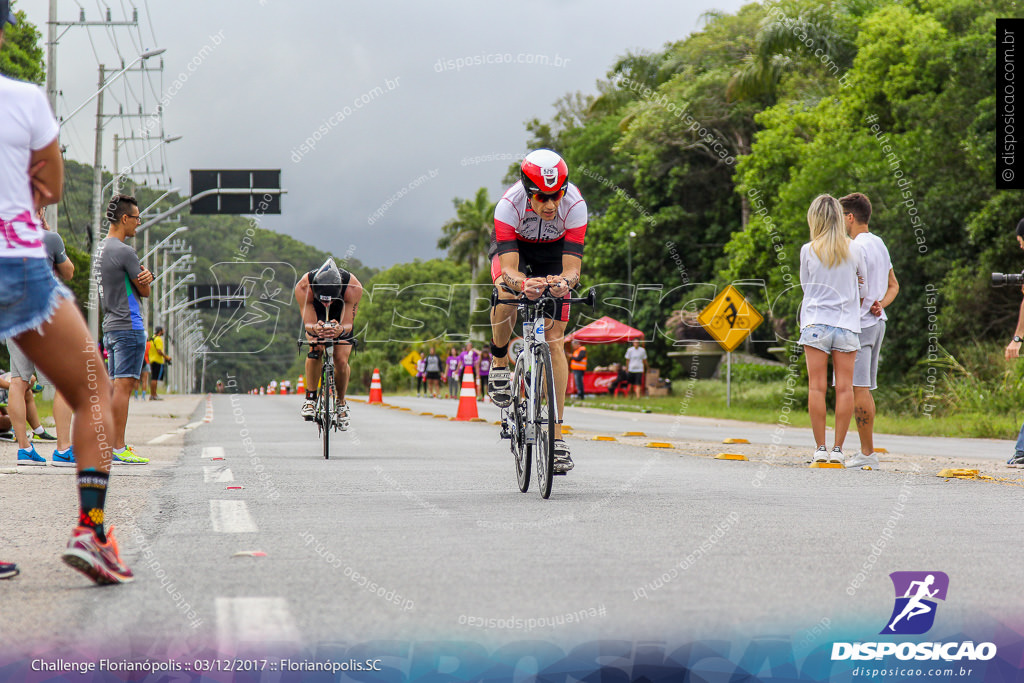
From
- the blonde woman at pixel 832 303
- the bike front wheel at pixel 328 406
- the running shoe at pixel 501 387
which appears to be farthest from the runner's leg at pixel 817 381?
the bike front wheel at pixel 328 406

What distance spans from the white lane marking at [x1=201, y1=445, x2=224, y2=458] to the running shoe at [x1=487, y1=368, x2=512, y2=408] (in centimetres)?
382

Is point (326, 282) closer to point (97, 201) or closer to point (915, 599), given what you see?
point (915, 599)

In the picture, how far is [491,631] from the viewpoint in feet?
10.5

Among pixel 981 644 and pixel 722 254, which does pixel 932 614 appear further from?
pixel 722 254

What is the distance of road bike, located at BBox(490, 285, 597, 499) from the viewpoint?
6562 millimetres

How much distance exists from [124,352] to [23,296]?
16.8ft

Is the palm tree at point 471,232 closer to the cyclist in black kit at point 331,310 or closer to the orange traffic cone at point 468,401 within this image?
the orange traffic cone at point 468,401

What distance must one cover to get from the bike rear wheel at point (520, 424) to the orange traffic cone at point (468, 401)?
470 inches

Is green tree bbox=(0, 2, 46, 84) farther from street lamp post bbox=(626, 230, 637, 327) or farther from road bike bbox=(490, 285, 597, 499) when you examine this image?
road bike bbox=(490, 285, 597, 499)

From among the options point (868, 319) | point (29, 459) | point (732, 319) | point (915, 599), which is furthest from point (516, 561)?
point (732, 319)

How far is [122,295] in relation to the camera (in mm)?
8555

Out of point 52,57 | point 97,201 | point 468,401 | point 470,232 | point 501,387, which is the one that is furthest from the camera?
point 470,232

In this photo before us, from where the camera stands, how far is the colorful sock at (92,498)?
12.7 feet

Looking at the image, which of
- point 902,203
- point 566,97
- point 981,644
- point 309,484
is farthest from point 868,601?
point 566,97
